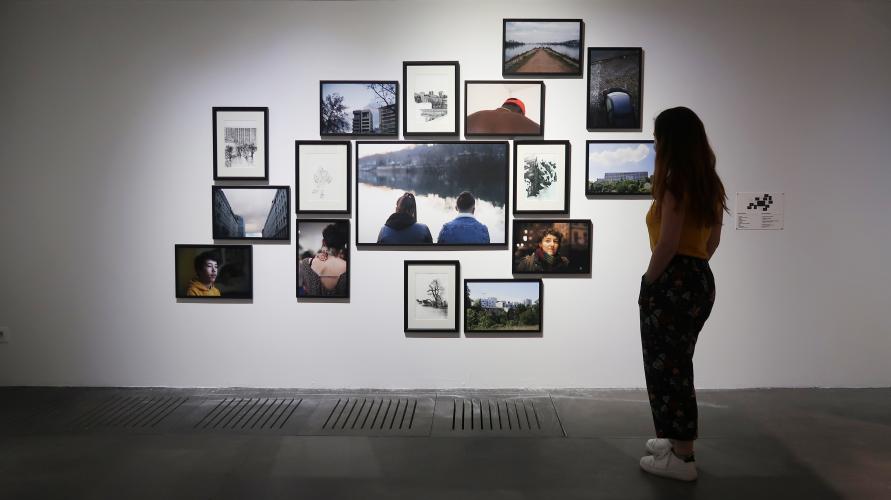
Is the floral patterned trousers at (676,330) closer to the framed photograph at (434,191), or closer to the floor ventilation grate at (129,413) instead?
the framed photograph at (434,191)

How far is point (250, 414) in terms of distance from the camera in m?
3.53

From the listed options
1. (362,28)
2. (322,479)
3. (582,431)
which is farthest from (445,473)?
Result: (362,28)

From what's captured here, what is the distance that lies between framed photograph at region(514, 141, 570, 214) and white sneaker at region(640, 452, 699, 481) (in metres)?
1.72

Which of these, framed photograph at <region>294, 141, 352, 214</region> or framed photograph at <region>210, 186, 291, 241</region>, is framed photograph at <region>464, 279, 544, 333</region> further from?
framed photograph at <region>210, 186, 291, 241</region>

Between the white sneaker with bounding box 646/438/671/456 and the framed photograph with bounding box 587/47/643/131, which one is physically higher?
the framed photograph with bounding box 587/47/643/131

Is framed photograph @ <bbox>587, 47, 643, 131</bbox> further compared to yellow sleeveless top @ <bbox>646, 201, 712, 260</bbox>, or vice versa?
framed photograph @ <bbox>587, 47, 643, 131</bbox>

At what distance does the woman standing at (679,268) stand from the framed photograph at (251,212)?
2397mm

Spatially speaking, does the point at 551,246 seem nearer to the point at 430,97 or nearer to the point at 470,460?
the point at 430,97

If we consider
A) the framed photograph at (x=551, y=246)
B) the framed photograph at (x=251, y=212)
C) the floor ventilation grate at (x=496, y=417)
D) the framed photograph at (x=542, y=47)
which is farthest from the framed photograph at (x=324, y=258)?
the framed photograph at (x=542, y=47)

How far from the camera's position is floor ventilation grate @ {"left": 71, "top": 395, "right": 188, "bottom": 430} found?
3355 mm

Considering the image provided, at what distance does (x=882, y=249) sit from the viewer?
3.97 metres

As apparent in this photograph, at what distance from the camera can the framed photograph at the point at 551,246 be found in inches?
154

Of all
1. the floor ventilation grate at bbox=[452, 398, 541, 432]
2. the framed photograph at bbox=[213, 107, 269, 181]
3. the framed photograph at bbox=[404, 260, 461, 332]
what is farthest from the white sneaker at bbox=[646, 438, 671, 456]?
the framed photograph at bbox=[213, 107, 269, 181]

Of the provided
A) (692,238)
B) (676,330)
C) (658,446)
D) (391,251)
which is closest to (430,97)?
(391,251)
